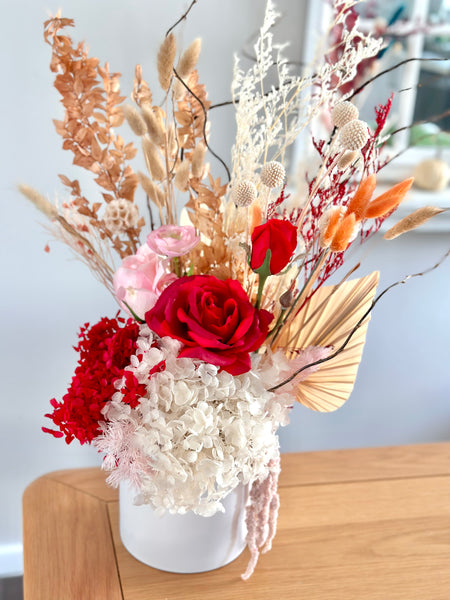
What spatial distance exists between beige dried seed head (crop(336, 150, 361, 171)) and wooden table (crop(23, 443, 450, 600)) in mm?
528

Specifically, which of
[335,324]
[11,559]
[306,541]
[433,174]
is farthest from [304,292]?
[11,559]

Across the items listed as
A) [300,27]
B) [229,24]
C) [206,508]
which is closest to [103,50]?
[229,24]

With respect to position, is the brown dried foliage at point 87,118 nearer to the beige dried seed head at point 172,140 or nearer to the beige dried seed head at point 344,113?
the beige dried seed head at point 172,140

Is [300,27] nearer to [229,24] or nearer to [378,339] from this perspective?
[229,24]

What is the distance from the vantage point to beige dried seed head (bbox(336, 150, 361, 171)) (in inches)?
26.3

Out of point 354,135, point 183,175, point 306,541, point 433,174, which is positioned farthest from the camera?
point 433,174

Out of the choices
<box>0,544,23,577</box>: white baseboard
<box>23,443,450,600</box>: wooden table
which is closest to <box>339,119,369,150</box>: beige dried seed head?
<box>23,443,450,600</box>: wooden table

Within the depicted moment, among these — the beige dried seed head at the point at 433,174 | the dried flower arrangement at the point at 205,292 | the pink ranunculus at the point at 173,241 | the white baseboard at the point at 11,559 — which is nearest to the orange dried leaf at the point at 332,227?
the dried flower arrangement at the point at 205,292

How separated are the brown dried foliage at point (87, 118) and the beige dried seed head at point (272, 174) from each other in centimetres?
20

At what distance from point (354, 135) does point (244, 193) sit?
12 cm

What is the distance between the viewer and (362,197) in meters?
0.67

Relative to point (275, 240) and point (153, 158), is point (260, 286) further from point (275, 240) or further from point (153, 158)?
point (153, 158)

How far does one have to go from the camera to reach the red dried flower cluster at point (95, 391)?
68cm

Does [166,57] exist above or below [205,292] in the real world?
above
